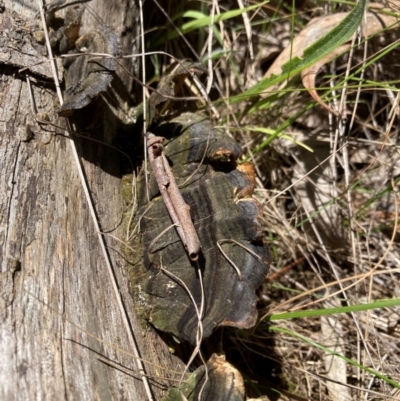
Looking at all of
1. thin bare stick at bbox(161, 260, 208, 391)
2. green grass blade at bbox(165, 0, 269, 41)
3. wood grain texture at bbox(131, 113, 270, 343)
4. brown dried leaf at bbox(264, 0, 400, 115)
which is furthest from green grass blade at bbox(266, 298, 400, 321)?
green grass blade at bbox(165, 0, 269, 41)

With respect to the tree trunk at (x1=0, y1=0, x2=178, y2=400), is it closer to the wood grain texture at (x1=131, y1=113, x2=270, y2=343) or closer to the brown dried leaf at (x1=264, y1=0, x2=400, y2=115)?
the wood grain texture at (x1=131, y1=113, x2=270, y2=343)

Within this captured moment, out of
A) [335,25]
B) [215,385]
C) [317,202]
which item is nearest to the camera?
[215,385]

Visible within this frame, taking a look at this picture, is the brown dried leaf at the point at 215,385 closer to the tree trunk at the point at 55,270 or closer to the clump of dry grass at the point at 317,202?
the tree trunk at the point at 55,270

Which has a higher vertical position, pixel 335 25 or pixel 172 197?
pixel 335 25

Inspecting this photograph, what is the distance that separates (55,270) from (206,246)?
433mm

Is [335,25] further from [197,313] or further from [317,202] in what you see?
[197,313]

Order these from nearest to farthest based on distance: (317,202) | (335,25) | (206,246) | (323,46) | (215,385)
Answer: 1. (215,385)
2. (206,246)
3. (323,46)
4. (335,25)
5. (317,202)

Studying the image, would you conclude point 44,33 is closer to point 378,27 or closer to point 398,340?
point 378,27

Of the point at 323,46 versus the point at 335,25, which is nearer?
the point at 323,46

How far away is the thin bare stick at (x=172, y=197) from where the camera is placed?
1.42m

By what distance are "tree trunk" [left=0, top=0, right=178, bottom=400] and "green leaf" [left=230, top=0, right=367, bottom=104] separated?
72 cm

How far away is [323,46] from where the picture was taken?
6.03 feet

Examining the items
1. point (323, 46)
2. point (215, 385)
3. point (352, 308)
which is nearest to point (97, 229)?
point (215, 385)

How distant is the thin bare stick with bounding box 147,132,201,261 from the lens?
1420 millimetres
